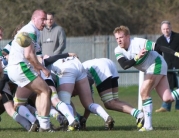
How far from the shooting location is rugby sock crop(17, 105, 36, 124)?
10719mm

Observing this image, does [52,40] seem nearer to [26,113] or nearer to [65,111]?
[26,113]

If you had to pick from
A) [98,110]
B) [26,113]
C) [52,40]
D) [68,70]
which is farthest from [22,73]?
[52,40]

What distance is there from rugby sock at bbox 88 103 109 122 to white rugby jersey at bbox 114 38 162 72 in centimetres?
91

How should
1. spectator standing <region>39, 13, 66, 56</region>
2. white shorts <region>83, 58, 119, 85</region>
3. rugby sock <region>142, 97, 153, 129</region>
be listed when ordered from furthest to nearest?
1. spectator standing <region>39, 13, 66, 56</region>
2. white shorts <region>83, 58, 119, 85</region>
3. rugby sock <region>142, 97, 153, 129</region>

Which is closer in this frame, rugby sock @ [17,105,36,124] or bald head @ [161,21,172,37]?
rugby sock @ [17,105,36,124]

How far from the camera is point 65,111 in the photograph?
1041 centimetres

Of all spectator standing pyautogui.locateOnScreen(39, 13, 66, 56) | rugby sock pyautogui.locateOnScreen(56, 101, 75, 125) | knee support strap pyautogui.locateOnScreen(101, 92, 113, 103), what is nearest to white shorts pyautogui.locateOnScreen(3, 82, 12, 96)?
rugby sock pyautogui.locateOnScreen(56, 101, 75, 125)

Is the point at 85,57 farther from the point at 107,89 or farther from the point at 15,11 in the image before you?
the point at 107,89

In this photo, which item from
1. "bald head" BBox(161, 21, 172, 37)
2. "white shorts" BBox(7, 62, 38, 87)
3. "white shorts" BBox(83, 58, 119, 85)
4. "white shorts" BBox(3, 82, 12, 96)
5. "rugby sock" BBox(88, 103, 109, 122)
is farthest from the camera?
"bald head" BBox(161, 21, 172, 37)

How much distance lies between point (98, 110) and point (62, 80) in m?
0.80

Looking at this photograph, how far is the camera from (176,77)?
54.5ft

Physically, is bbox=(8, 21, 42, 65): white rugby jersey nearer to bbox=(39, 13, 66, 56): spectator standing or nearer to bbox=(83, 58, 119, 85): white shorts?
bbox=(83, 58, 119, 85): white shorts

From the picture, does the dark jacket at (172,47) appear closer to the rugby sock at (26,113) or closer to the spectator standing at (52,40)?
the spectator standing at (52,40)

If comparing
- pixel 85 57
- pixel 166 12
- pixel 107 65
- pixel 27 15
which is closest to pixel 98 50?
pixel 85 57
